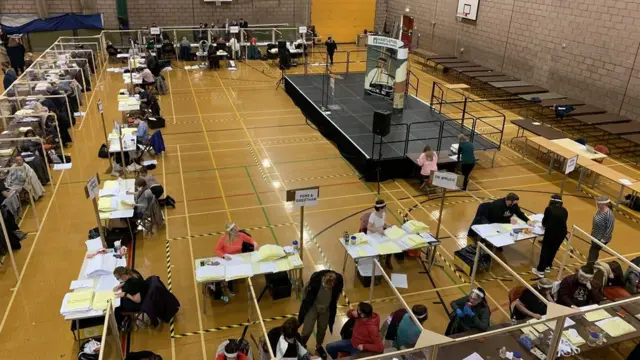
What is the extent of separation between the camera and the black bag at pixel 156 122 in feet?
50.9

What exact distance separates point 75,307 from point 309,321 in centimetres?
316

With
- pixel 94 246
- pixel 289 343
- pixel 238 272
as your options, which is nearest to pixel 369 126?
pixel 238 272

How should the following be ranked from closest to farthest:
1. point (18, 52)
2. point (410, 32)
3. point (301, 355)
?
point (301, 355), point (18, 52), point (410, 32)

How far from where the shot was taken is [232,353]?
5.74 metres

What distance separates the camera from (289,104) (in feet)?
60.7

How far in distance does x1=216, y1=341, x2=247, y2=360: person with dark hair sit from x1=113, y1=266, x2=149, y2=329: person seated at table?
184 centimetres

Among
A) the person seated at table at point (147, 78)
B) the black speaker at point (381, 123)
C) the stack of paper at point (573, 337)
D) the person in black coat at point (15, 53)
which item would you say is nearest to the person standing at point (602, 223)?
the stack of paper at point (573, 337)

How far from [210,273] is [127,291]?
3.96 feet

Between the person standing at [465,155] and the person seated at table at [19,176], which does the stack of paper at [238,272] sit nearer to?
the person seated at table at [19,176]

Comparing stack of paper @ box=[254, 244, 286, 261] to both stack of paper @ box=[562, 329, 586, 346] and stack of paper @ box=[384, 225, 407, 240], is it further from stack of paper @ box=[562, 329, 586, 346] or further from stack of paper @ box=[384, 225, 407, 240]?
stack of paper @ box=[562, 329, 586, 346]

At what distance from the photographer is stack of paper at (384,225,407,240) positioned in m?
8.54

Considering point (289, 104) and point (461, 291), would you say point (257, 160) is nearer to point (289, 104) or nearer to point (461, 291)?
point (289, 104)

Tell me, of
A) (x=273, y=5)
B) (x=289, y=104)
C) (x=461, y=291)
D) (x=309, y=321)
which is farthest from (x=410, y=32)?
(x=309, y=321)

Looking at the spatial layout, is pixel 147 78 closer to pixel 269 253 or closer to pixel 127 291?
pixel 269 253
